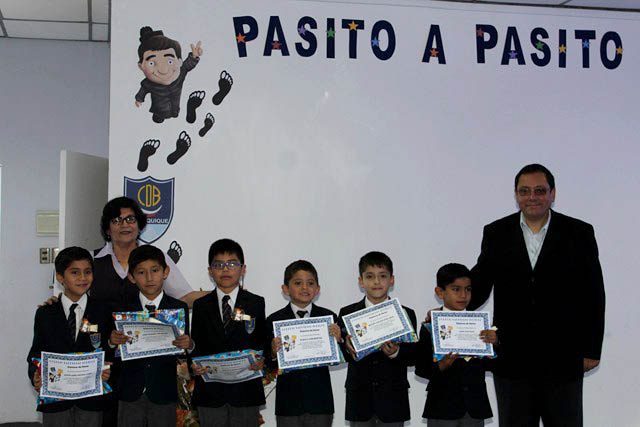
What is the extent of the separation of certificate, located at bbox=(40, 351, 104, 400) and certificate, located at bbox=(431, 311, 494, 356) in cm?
174

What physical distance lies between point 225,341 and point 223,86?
2.15 m

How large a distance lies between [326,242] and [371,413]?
1.72m

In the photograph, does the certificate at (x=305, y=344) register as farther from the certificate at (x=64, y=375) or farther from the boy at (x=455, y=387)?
the certificate at (x=64, y=375)

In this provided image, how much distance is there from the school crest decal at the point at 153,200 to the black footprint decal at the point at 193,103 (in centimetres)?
47

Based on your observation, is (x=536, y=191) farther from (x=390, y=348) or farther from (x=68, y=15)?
(x=68, y=15)

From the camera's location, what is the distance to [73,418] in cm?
363

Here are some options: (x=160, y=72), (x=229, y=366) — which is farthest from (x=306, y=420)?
(x=160, y=72)

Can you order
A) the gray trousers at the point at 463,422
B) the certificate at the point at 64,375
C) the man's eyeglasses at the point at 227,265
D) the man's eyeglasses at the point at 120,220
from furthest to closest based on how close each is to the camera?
the man's eyeglasses at the point at 120,220, the man's eyeglasses at the point at 227,265, the gray trousers at the point at 463,422, the certificate at the point at 64,375

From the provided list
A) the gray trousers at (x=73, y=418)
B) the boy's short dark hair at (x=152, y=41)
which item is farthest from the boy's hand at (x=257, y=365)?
the boy's short dark hair at (x=152, y=41)

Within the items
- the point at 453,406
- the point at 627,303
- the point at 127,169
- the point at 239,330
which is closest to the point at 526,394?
the point at 453,406

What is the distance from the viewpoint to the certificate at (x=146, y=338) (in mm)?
3559

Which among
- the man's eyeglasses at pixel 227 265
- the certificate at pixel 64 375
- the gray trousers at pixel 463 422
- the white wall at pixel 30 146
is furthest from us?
the white wall at pixel 30 146

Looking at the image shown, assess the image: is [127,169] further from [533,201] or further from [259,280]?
[533,201]

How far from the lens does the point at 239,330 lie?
3.74 meters
